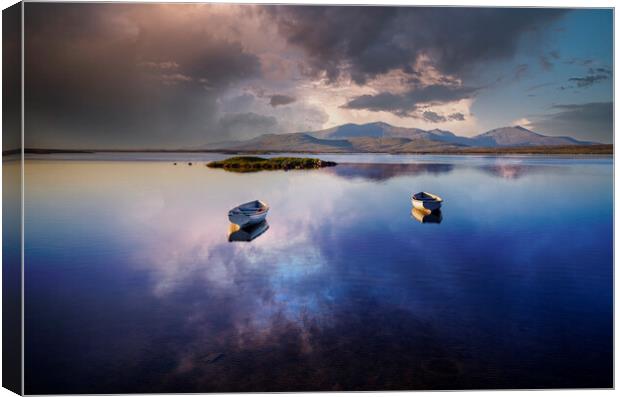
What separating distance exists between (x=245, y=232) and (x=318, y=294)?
265 cm

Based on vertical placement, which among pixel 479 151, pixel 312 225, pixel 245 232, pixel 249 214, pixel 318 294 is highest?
pixel 479 151

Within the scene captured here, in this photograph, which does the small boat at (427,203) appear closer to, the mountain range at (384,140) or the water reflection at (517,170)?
the mountain range at (384,140)

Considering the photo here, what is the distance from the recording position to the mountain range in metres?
6.38

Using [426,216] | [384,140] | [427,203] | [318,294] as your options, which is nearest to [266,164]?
[427,203]

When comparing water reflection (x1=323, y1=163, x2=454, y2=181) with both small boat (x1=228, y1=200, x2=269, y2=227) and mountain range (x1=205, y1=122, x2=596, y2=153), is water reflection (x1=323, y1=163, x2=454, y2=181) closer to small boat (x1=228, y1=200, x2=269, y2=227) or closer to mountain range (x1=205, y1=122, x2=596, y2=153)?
small boat (x1=228, y1=200, x2=269, y2=227)

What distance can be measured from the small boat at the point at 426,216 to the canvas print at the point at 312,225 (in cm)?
42

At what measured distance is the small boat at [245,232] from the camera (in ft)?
23.8

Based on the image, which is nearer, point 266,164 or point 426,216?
point 426,216

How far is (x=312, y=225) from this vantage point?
7758 millimetres

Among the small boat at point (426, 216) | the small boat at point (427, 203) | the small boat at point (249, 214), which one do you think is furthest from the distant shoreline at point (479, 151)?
the small boat at point (427, 203)

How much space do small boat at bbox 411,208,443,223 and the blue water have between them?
0.17m

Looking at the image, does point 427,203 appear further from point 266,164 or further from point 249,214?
point 266,164

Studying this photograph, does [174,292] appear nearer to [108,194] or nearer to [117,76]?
[117,76]

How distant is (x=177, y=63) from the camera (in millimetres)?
5383
